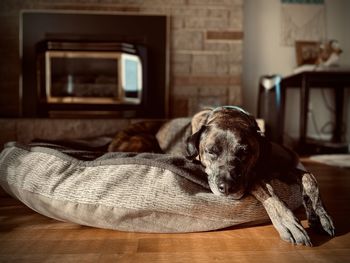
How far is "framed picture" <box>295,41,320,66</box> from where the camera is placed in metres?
3.76

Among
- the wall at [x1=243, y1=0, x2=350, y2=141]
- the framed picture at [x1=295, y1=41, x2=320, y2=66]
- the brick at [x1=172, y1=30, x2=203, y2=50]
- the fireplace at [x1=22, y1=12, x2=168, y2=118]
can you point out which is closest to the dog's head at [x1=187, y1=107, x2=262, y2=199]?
the fireplace at [x1=22, y1=12, x2=168, y2=118]

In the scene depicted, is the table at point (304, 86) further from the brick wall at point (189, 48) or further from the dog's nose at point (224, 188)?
the dog's nose at point (224, 188)

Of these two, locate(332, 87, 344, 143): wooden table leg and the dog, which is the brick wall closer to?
locate(332, 87, 344, 143): wooden table leg

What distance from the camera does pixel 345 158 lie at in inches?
118

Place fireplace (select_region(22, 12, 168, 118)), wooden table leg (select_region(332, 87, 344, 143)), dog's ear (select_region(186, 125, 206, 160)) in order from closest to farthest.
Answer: dog's ear (select_region(186, 125, 206, 160)), fireplace (select_region(22, 12, 168, 118)), wooden table leg (select_region(332, 87, 344, 143))

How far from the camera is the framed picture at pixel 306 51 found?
376 centimetres

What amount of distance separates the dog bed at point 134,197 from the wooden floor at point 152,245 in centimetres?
4

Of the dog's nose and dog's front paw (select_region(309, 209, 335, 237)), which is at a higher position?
the dog's nose

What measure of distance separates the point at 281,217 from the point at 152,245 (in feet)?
1.42

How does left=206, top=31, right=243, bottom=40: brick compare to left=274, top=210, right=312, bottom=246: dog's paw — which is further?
left=206, top=31, right=243, bottom=40: brick

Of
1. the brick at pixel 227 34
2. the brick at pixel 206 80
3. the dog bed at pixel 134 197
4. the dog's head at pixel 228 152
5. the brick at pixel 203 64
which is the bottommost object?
the dog bed at pixel 134 197

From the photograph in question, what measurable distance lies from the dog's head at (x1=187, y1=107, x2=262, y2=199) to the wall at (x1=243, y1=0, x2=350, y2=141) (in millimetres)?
2574

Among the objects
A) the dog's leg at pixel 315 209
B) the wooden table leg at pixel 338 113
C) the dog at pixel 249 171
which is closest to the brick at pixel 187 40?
the wooden table leg at pixel 338 113

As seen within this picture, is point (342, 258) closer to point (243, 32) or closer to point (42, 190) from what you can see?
point (42, 190)
